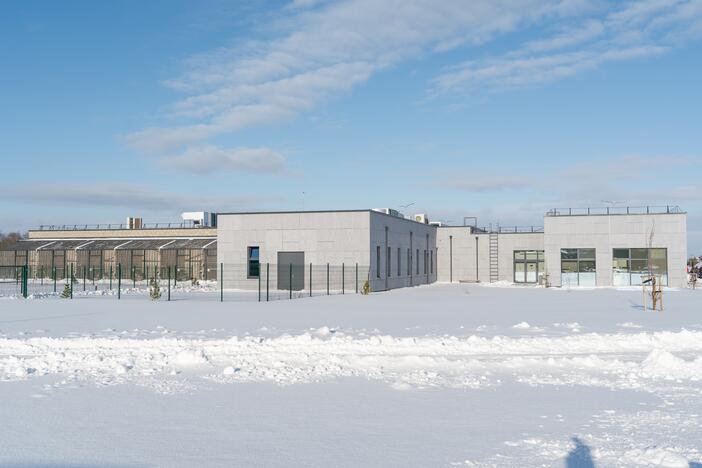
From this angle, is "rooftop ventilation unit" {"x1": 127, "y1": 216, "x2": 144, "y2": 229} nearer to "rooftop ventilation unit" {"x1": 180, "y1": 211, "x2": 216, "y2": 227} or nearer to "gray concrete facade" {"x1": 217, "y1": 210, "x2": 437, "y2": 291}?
"rooftop ventilation unit" {"x1": 180, "y1": 211, "x2": 216, "y2": 227}

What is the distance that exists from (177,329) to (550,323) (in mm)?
10479

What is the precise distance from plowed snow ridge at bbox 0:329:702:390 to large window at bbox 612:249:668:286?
32092 mm

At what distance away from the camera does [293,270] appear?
39.9 meters

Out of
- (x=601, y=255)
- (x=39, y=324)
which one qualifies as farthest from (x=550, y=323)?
(x=601, y=255)

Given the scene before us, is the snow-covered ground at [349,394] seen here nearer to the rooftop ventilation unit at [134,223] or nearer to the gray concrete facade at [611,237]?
the gray concrete facade at [611,237]

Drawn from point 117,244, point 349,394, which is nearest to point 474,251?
point 117,244

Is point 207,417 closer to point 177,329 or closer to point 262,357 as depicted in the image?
point 262,357

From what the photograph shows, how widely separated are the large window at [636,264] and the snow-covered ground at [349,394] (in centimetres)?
2872

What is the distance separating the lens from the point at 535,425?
312 inches

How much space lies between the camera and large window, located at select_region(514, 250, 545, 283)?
51.9 metres

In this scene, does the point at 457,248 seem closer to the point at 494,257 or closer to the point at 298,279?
the point at 494,257

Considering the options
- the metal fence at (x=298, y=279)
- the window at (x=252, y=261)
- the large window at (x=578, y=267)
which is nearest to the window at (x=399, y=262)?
the metal fence at (x=298, y=279)

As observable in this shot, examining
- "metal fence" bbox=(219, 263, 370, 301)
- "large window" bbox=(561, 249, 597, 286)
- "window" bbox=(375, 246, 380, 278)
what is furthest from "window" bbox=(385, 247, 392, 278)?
"large window" bbox=(561, 249, 597, 286)

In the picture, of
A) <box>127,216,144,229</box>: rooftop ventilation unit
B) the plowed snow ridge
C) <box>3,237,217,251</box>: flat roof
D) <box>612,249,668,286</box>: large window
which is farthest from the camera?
<box>127,216,144,229</box>: rooftop ventilation unit
